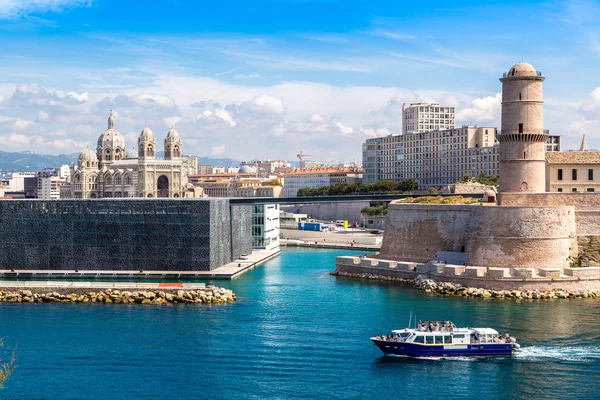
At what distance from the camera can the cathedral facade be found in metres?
151

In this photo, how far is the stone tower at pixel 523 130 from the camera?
183ft

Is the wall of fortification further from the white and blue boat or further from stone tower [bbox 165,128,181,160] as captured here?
stone tower [bbox 165,128,181,160]

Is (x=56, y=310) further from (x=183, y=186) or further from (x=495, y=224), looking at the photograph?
(x=183, y=186)

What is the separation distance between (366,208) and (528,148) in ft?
220

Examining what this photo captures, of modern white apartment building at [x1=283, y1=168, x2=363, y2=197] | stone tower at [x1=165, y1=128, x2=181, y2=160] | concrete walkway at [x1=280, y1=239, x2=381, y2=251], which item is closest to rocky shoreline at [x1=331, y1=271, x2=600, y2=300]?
concrete walkway at [x1=280, y1=239, x2=381, y2=251]

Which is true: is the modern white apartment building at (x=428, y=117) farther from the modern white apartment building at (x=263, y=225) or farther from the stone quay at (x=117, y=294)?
the stone quay at (x=117, y=294)

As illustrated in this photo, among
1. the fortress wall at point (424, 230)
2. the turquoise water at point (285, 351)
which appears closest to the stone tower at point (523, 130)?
the fortress wall at point (424, 230)

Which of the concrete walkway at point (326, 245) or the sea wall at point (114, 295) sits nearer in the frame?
the sea wall at point (114, 295)

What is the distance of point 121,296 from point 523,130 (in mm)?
27196

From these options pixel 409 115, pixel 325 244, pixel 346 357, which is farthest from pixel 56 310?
pixel 409 115

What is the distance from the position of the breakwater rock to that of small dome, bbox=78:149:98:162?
11331 centimetres

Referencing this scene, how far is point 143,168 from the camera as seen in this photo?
491ft

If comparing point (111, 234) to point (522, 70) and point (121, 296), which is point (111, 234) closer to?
point (121, 296)

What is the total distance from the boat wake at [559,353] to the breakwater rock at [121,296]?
1889cm
